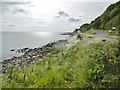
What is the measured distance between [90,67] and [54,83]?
1615 millimetres

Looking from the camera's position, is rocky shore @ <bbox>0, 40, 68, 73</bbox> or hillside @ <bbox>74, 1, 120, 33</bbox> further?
hillside @ <bbox>74, 1, 120, 33</bbox>

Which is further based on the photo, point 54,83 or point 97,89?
point 54,83

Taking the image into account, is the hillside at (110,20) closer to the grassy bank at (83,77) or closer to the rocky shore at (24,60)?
the rocky shore at (24,60)

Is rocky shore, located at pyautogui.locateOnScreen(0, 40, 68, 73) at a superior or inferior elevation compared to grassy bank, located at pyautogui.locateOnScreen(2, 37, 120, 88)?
inferior

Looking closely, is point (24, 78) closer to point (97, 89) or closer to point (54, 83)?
point (54, 83)

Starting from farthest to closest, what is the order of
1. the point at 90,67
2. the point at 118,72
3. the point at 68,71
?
the point at 68,71 → the point at 90,67 → the point at 118,72

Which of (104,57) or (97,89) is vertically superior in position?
(104,57)

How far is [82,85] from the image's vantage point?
8125 mm

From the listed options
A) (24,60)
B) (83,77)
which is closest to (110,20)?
(24,60)


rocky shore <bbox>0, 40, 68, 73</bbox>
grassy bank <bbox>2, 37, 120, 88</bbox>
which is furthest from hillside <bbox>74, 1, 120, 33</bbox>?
grassy bank <bbox>2, 37, 120, 88</bbox>

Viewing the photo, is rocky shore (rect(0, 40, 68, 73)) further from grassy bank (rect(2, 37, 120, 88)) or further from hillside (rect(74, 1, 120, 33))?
hillside (rect(74, 1, 120, 33))

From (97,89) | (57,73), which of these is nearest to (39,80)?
(57,73)

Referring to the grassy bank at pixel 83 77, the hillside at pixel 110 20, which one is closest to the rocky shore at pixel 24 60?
the grassy bank at pixel 83 77

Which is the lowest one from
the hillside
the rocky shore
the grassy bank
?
the rocky shore
